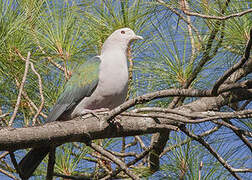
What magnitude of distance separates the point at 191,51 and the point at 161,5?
0.90ft

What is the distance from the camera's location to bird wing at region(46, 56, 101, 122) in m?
2.09

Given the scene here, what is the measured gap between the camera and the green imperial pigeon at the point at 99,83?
2.05m

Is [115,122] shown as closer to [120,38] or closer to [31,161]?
[31,161]

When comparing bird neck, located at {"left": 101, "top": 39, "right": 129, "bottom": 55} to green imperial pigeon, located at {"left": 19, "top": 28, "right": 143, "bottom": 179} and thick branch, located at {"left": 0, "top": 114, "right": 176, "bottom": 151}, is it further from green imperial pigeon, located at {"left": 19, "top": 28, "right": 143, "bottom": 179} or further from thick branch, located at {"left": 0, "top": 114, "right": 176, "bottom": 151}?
thick branch, located at {"left": 0, "top": 114, "right": 176, "bottom": 151}

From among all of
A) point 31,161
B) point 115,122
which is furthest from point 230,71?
point 31,161

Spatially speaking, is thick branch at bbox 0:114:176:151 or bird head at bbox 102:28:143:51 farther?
bird head at bbox 102:28:143:51

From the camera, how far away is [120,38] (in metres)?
2.22

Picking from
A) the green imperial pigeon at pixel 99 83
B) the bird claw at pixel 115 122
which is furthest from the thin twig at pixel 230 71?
the green imperial pigeon at pixel 99 83

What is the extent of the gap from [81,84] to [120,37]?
319mm

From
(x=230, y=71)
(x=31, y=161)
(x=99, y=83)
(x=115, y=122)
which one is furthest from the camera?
→ (x=99, y=83)

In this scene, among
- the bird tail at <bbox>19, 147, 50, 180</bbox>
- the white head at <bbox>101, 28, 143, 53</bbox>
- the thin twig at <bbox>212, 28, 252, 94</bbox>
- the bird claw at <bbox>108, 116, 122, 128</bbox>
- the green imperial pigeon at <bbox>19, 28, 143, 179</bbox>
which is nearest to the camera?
the thin twig at <bbox>212, 28, 252, 94</bbox>

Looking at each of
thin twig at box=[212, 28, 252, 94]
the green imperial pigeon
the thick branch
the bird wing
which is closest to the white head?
the green imperial pigeon

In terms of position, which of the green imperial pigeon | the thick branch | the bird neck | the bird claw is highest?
the bird neck

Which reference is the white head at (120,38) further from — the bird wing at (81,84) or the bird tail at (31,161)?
the bird tail at (31,161)
